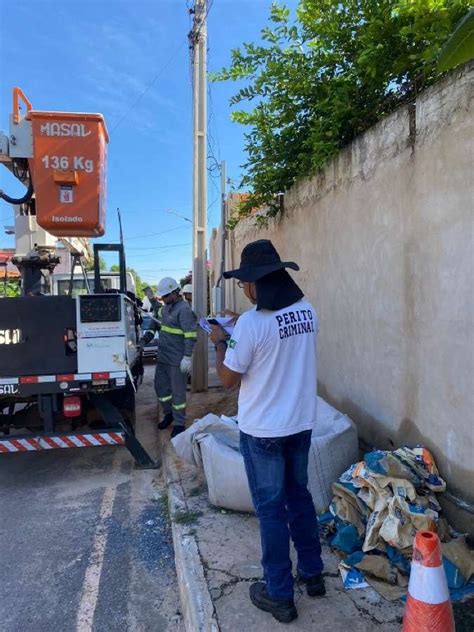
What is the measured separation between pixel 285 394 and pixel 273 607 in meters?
1.03

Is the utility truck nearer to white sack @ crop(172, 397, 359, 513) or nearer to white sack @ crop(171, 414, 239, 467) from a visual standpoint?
white sack @ crop(171, 414, 239, 467)

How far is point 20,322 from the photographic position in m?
4.43

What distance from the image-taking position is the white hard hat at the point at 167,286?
18.7ft

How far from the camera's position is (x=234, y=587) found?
2.62m

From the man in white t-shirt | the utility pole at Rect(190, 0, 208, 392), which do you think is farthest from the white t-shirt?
the utility pole at Rect(190, 0, 208, 392)

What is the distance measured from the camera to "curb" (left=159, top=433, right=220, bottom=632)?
2.37 metres

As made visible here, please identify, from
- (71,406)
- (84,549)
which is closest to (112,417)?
(71,406)

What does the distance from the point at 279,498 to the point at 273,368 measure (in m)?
0.63

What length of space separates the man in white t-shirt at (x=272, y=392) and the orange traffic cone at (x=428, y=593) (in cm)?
68

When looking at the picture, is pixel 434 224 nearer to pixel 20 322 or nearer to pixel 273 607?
pixel 273 607

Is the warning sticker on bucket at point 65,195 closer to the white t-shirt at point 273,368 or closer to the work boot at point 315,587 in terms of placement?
the white t-shirt at point 273,368

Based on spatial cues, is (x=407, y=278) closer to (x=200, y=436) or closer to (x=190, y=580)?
Result: (x=200, y=436)

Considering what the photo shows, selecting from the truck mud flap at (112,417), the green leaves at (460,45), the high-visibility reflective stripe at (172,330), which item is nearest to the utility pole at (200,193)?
the high-visibility reflective stripe at (172,330)

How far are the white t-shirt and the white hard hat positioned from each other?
135 inches
